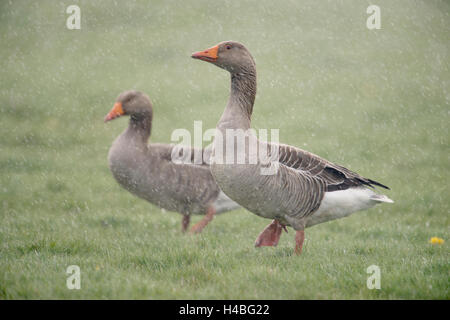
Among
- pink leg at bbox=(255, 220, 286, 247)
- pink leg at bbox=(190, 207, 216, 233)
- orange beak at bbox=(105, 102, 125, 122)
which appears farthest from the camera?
orange beak at bbox=(105, 102, 125, 122)

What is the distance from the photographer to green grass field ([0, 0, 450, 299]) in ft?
14.5

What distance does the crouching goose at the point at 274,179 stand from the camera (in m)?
4.98

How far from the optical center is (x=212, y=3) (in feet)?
→ 61.5

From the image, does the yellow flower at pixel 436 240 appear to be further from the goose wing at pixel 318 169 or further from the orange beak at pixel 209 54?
the orange beak at pixel 209 54

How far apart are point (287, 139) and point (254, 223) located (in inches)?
180

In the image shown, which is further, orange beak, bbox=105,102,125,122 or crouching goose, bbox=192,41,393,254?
orange beak, bbox=105,102,125,122

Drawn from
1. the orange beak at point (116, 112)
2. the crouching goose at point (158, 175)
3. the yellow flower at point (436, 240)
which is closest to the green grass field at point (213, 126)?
the yellow flower at point (436, 240)

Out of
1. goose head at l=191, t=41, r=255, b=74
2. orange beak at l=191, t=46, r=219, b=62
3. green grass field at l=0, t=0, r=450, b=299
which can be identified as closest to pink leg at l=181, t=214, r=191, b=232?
green grass field at l=0, t=0, r=450, b=299

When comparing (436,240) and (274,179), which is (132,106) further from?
(436,240)

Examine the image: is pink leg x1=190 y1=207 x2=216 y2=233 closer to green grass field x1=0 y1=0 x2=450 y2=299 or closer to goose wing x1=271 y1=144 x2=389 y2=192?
green grass field x1=0 y1=0 x2=450 y2=299

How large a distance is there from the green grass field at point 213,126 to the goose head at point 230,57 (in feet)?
7.17

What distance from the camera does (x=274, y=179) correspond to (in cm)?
507
